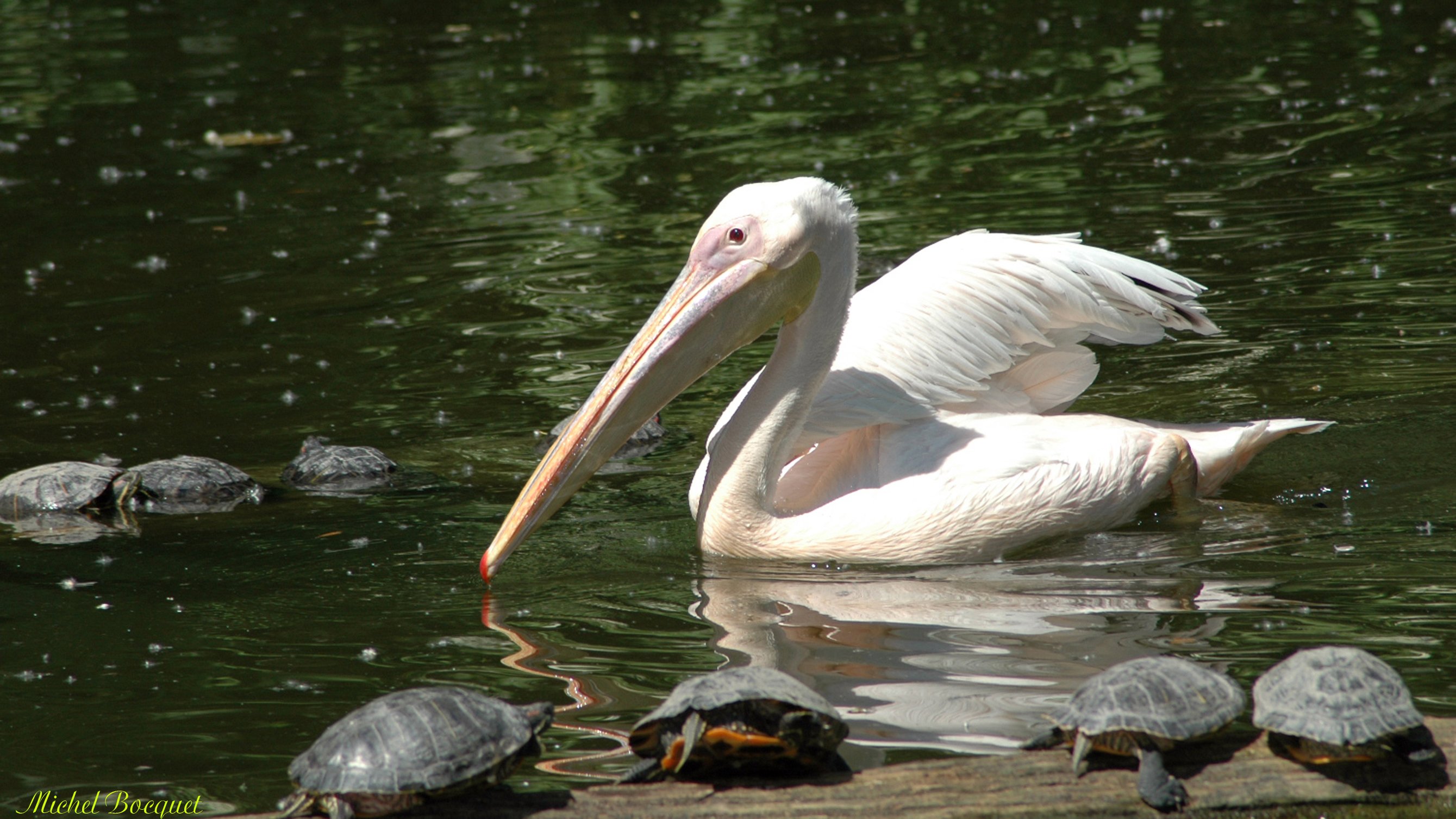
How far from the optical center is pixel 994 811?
8.02 feet

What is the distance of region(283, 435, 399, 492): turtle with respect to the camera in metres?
4.83

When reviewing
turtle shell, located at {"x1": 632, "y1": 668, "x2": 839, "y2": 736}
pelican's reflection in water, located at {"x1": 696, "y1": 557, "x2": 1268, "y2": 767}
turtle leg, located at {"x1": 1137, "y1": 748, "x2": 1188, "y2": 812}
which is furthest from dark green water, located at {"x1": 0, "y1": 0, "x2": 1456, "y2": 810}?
turtle leg, located at {"x1": 1137, "y1": 748, "x2": 1188, "y2": 812}

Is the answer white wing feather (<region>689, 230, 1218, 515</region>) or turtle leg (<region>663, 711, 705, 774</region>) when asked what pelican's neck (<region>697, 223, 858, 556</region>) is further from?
turtle leg (<region>663, 711, 705, 774</region>)

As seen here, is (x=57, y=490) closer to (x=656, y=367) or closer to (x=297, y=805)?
(x=656, y=367)

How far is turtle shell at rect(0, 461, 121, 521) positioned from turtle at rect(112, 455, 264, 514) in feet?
0.19

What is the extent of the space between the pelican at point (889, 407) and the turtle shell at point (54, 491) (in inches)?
60.4

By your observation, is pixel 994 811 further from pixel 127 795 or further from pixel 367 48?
pixel 367 48

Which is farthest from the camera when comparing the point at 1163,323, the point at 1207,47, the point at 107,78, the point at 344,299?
the point at 107,78

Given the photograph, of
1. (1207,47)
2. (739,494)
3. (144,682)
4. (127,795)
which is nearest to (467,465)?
(739,494)

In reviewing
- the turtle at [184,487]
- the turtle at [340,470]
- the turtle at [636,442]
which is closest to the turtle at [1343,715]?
the turtle at [636,442]

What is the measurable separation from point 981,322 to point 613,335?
96.8 inches

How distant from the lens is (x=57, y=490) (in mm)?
4691

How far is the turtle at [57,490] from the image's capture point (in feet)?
15.3

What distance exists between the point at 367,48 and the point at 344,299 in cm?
691
